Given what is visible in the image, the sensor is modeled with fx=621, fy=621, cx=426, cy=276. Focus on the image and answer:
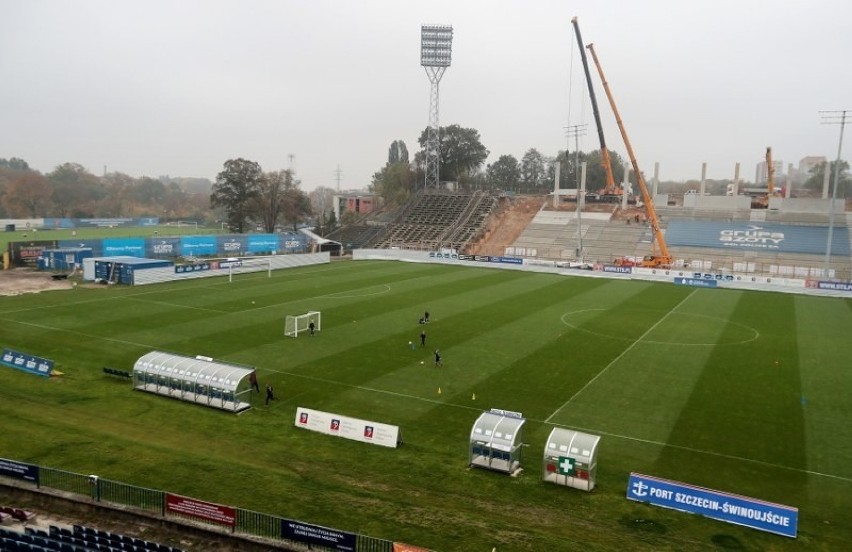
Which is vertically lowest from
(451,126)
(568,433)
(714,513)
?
(714,513)

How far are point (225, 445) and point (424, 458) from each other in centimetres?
706

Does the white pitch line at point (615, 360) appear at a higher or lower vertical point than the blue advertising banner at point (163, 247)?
lower

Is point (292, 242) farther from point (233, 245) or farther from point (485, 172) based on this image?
point (485, 172)

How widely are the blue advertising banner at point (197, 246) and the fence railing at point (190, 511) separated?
196ft

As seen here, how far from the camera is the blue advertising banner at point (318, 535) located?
48.4 ft

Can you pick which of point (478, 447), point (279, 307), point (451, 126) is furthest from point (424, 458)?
point (451, 126)

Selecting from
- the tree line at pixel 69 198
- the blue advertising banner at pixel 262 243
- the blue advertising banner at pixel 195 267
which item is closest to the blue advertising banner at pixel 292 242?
the blue advertising banner at pixel 262 243

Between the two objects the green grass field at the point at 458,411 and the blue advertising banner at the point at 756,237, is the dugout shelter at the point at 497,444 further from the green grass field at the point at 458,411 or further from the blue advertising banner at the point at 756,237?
the blue advertising banner at the point at 756,237

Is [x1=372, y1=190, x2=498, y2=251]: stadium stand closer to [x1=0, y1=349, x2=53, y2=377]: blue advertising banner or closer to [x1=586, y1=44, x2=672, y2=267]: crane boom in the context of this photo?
[x1=586, y1=44, x2=672, y2=267]: crane boom

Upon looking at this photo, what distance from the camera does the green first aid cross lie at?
19359mm

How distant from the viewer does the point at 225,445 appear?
21906 mm

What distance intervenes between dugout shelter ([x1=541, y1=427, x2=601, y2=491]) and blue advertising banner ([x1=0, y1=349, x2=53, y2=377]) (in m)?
23.0

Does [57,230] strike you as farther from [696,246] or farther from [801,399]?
[801,399]

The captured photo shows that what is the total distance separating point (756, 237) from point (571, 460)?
80.7 meters
